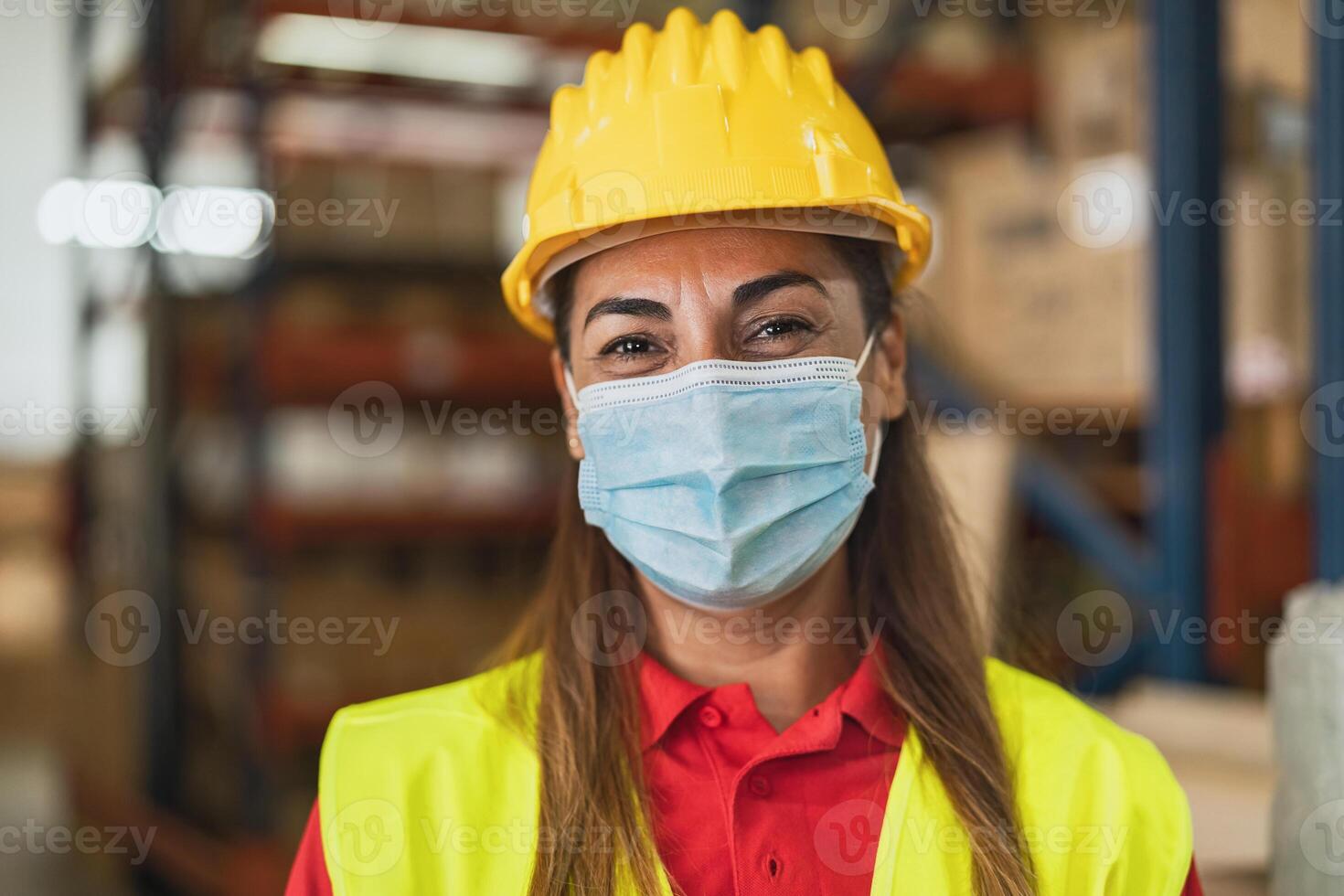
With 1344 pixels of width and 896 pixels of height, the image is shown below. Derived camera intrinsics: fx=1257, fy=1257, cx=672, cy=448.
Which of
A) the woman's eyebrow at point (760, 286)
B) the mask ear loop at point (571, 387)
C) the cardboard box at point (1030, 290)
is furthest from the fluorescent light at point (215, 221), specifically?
the woman's eyebrow at point (760, 286)

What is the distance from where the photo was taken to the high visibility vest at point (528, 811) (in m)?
1.60

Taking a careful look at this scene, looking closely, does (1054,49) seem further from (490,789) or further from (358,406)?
(490,789)

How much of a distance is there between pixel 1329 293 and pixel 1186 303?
668 millimetres

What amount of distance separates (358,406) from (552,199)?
3.87 m

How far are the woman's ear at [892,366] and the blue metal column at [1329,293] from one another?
1508 mm

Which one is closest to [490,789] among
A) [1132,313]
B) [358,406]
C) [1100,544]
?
[1100,544]

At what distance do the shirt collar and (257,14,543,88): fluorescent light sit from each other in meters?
3.31

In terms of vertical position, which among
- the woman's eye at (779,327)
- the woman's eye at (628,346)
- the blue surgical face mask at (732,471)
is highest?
the woman's eye at (779,327)

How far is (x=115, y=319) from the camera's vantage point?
274 inches

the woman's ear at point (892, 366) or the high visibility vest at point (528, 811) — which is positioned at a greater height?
the woman's ear at point (892, 366)

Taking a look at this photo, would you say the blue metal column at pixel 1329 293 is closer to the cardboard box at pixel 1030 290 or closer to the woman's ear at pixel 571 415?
the cardboard box at pixel 1030 290

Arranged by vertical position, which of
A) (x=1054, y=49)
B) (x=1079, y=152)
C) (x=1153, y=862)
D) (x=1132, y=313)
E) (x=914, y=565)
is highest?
(x=1054, y=49)

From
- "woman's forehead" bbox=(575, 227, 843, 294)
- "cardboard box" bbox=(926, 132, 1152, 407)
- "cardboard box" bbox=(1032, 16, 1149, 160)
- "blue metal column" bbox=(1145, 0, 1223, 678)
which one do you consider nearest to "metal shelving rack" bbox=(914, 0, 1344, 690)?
"blue metal column" bbox=(1145, 0, 1223, 678)

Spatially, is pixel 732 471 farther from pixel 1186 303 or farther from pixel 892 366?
pixel 1186 303
